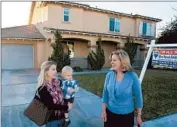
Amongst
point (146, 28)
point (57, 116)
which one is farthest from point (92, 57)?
point (57, 116)

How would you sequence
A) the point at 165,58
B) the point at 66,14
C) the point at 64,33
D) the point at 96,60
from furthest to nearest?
the point at 66,14 → the point at 96,60 → the point at 64,33 → the point at 165,58

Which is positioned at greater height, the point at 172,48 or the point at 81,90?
the point at 172,48

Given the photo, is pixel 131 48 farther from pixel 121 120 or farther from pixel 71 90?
pixel 121 120

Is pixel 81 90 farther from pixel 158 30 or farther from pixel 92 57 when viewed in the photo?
pixel 158 30

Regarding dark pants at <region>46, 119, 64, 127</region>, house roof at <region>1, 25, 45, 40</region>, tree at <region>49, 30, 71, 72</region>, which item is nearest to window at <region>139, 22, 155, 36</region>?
tree at <region>49, 30, 71, 72</region>

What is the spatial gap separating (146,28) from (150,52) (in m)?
18.4

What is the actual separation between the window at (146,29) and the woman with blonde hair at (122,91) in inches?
798

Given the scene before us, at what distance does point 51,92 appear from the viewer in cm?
293

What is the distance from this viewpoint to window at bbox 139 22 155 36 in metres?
22.7

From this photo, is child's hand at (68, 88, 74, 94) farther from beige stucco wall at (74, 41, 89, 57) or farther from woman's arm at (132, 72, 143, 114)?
beige stucco wall at (74, 41, 89, 57)

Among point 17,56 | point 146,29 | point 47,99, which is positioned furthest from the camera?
point 146,29

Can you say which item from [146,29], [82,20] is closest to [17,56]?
[82,20]

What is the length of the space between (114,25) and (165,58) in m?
16.0

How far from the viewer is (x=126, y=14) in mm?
21422
